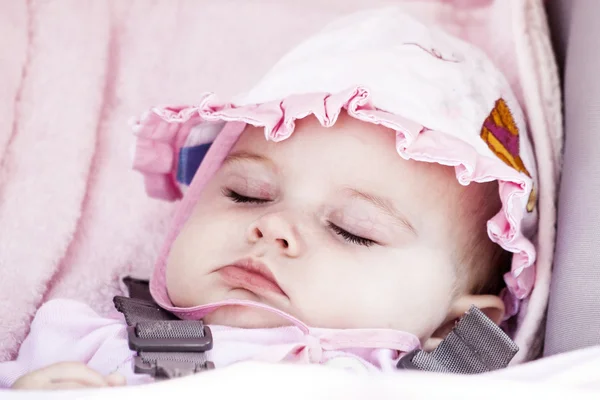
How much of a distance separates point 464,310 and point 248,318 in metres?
0.30

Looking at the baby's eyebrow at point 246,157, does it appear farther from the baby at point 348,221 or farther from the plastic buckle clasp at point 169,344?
the plastic buckle clasp at point 169,344

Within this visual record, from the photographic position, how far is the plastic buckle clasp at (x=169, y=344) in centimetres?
88

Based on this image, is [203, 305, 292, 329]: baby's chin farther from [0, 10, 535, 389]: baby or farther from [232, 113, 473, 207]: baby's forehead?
[232, 113, 473, 207]: baby's forehead

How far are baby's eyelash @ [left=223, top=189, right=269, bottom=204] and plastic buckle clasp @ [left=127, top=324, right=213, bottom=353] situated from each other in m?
0.24

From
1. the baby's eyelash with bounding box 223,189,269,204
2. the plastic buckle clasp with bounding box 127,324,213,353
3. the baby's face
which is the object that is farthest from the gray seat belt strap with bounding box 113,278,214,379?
the baby's eyelash with bounding box 223,189,269,204

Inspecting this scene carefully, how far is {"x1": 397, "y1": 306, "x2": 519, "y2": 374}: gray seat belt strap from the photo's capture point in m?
0.98

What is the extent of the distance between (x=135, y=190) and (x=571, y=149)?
69 centimetres

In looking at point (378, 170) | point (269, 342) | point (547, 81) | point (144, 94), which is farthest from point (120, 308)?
point (547, 81)

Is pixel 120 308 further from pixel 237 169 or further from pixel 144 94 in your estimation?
pixel 144 94

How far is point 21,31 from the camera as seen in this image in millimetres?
1349

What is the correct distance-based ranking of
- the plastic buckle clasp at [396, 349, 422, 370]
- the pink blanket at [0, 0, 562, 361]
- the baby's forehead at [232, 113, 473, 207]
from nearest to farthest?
the plastic buckle clasp at [396, 349, 422, 370] → the baby's forehead at [232, 113, 473, 207] → the pink blanket at [0, 0, 562, 361]

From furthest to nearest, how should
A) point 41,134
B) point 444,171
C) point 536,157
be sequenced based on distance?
point 41,134 < point 536,157 < point 444,171

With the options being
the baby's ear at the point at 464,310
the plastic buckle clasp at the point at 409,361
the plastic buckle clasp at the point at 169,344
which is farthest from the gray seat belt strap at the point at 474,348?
the plastic buckle clasp at the point at 169,344

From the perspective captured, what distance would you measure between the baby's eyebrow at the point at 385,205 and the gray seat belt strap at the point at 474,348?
0.13 metres
